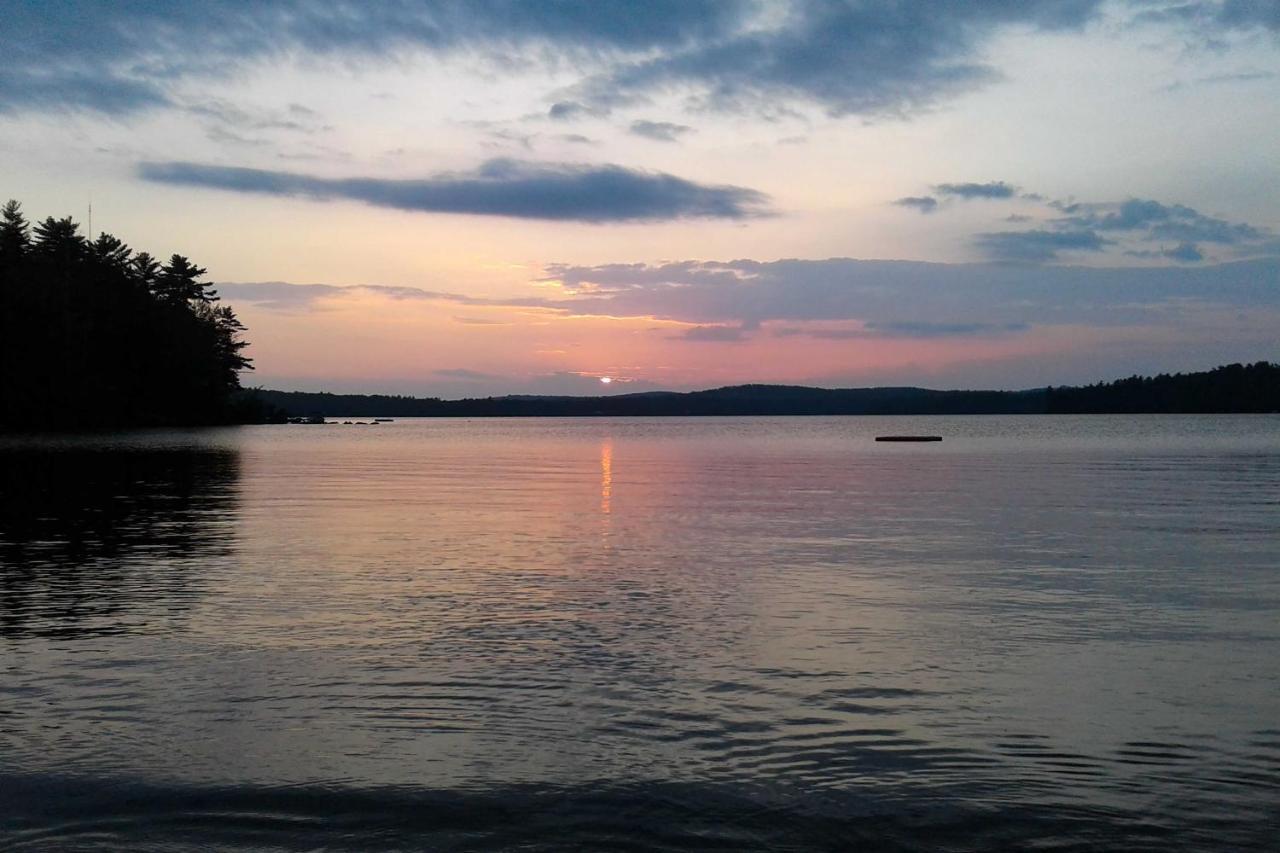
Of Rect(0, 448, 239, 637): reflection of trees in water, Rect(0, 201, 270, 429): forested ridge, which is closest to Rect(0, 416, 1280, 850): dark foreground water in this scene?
Rect(0, 448, 239, 637): reflection of trees in water

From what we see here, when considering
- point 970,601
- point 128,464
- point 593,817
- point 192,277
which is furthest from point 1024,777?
point 192,277

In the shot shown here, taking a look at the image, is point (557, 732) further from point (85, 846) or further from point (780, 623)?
point (780, 623)

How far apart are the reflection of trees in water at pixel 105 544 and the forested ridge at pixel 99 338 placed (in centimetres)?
6714

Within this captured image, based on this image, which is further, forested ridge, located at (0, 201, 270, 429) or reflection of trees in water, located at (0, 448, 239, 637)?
forested ridge, located at (0, 201, 270, 429)

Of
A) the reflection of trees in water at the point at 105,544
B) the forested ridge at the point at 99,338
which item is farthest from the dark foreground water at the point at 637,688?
the forested ridge at the point at 99,338

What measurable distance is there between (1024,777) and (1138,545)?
17.7m

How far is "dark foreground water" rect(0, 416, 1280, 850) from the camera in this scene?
25.9 ft

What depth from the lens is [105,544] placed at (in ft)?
78.8

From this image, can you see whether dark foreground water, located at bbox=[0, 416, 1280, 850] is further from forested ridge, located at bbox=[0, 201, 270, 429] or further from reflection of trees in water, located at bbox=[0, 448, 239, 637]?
forested ridge, located at bbox=[0, 201, 270, 429]

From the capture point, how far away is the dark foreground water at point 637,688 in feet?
25.9

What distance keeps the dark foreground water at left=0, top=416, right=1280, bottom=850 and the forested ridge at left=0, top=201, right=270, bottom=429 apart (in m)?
94.3

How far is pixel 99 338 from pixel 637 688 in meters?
125

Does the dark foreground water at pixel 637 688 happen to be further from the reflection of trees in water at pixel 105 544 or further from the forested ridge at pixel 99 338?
the forested ridge at pixel 99 338

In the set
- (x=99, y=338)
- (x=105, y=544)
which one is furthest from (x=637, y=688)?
(x=99, y=338)
